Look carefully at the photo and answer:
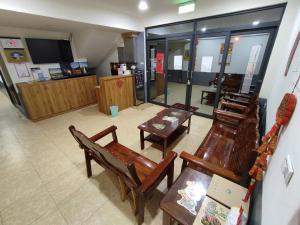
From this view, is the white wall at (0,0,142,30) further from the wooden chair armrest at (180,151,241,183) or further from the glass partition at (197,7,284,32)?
the wooden chair armrest at (180,151,241,183)

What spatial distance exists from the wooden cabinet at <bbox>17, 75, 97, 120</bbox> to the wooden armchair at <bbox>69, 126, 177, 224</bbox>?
2.72 meters

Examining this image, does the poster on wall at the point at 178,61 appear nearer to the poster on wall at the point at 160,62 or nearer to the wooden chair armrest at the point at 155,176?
→ the poster on wall at the point at 160,62

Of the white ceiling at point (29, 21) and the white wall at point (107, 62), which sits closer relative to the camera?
the white ceiling at point (29, 21)

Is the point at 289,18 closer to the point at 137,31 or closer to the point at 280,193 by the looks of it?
the point at 280,193

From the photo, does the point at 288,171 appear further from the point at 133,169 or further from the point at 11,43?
the point at 11,43

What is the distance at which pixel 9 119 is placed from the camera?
3635mm

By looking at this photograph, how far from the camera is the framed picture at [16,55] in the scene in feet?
11.4

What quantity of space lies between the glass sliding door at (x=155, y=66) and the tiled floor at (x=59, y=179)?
1.76m

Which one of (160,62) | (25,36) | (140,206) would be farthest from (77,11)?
(140,206)

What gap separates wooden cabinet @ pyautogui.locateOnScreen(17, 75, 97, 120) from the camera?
335cm

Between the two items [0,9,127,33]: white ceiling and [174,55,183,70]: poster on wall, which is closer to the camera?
[0,9,127,33]: white ceiling

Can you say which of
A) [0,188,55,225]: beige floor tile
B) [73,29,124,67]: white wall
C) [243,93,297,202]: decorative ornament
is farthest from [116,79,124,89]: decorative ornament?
[243,93,297,202]: decorative ornament

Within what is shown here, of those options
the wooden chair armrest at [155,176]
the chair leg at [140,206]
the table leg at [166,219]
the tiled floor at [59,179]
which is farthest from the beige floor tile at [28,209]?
the table leg at [166,219]

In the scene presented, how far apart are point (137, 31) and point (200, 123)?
3100 millimetres
